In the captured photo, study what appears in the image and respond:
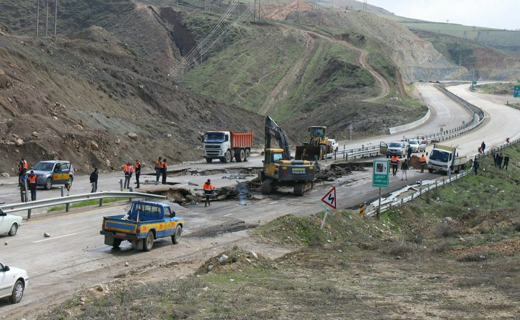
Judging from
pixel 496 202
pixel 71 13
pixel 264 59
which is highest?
pixel 71 13

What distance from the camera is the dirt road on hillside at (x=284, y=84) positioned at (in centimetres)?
11171

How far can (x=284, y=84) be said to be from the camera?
121438 mm

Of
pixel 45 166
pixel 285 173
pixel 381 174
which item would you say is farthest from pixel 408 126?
pixel 381 174

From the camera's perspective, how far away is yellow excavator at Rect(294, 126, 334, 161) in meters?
51.1

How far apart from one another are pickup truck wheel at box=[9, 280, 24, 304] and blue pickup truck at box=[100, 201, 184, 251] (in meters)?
6.21

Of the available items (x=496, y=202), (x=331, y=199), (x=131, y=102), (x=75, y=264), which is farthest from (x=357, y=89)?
(x=75, y=264)

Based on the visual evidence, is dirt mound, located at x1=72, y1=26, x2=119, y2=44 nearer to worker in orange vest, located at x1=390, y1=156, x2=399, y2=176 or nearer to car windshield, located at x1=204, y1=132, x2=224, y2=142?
Answer: car windshield, located at x1=204, y1=132, x2=224, y2=142

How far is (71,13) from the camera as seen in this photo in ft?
468

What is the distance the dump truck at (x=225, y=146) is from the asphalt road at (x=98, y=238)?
9.08 metres

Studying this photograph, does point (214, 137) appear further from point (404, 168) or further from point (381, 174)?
point (381, 174)

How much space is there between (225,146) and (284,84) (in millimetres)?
68370

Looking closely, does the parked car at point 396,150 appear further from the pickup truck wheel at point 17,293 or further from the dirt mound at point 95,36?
the pickup truck wheel at point 17,293

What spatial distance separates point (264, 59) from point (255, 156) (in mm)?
70106

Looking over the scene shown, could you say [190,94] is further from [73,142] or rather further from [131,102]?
[73,142]
